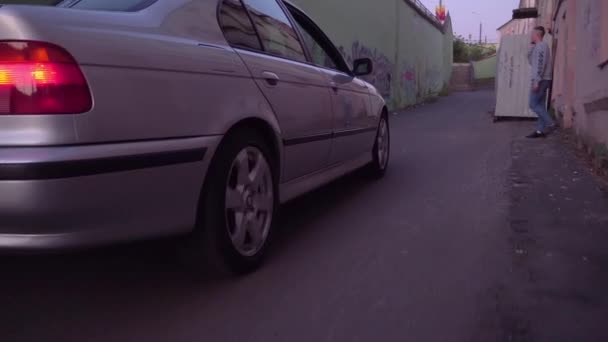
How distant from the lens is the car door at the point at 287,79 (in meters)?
2.89

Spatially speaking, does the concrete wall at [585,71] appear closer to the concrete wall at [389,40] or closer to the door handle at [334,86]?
the door handle at [334,86]

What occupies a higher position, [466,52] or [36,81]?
[466,52]

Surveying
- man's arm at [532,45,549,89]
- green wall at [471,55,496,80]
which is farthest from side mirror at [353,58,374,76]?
green wall at [471,55,496,80]

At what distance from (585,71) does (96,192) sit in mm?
6811

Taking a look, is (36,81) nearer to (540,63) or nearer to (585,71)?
(585,71)

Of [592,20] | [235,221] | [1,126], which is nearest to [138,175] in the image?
[1,126]

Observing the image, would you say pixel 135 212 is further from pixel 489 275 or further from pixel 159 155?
pixel 489 275

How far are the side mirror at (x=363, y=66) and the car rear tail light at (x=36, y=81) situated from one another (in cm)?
323

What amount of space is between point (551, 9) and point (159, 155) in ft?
47.4

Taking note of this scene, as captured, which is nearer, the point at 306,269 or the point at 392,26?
the point at 306,269

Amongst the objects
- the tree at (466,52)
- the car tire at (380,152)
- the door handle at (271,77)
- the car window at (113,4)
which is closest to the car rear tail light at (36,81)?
the car window at (113,4)

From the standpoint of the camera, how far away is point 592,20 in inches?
250

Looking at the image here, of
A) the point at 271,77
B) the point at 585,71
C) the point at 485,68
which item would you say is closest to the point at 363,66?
the point at 271,77

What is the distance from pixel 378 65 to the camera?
1431 cm
